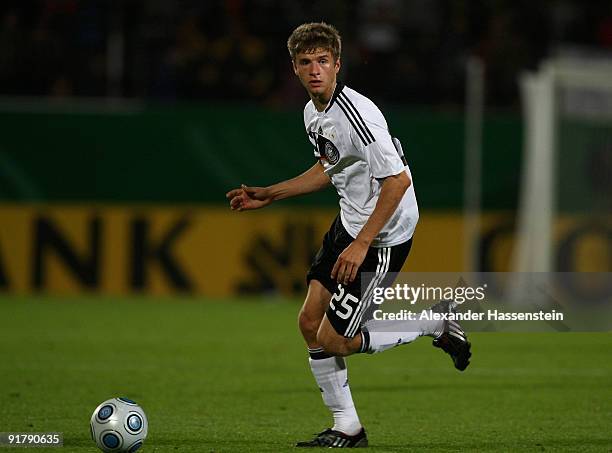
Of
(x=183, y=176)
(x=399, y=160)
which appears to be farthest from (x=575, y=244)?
(x=399, y=160)

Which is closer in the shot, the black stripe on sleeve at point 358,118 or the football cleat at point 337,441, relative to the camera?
the black stripe on sleeve at point 358,118

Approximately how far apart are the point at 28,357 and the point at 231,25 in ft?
25.2

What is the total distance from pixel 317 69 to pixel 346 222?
86 cm

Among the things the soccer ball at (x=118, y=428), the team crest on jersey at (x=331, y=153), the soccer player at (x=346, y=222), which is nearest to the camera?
the soccer ball at (x=118, y=428)

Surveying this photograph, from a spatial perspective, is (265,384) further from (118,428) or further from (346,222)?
(118,428)

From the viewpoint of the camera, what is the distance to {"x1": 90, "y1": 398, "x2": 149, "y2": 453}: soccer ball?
5715 mm

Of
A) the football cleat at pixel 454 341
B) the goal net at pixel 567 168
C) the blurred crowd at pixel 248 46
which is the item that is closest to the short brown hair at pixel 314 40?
the football cleat at pixel 454 341

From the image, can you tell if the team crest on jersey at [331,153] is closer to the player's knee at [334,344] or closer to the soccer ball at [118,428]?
the player's knee at [334,344]

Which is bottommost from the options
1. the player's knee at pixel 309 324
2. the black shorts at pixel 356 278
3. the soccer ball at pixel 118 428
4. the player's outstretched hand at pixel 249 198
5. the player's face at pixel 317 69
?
the soccer ball at pixel 118 428

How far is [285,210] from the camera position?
51.6ft

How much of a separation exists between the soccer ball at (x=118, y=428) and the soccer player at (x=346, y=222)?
0.91 metres

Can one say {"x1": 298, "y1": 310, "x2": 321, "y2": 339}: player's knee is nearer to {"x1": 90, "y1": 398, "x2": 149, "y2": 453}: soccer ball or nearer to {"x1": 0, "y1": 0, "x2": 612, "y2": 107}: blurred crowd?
{"x1": 90, "y1": 398, "x2": 149, "y2": 453}: soccer ball

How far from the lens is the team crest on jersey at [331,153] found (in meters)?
6.19

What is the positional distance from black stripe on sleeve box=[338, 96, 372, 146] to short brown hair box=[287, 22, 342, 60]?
0.78 ft
